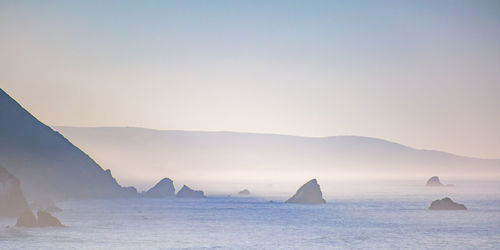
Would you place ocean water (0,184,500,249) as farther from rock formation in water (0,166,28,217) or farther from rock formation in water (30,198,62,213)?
rock formation in water (0,166,28,217)

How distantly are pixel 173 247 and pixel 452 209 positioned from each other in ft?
360

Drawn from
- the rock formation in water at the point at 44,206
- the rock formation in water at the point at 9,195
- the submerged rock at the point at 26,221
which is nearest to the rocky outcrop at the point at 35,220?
the submerged rock at the point at 26,221

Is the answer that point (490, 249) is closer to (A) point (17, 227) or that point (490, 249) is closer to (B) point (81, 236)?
(B) point (81, 236)

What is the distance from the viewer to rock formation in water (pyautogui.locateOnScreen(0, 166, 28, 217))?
12756 centimetres

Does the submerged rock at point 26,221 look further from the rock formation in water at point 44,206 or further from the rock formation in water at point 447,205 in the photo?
the rock formation in water at point 447,205

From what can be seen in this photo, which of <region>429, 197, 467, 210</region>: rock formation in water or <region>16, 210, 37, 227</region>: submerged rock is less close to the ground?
<region>429, 197, 467, 210</region>: rock formation in water

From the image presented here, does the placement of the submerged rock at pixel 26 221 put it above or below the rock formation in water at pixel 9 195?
below

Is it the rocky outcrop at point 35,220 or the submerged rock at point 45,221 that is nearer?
the rocky outcrop at point 35,220

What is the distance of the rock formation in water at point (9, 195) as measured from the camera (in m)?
128

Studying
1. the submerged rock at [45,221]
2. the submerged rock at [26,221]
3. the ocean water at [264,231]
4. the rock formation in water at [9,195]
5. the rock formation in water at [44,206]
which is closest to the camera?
the ocean water at [264,231]

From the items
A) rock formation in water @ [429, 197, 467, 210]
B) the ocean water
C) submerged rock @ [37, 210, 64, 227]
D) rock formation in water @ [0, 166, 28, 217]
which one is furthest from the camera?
rock formation in water @ [429, 197, 467, 210]

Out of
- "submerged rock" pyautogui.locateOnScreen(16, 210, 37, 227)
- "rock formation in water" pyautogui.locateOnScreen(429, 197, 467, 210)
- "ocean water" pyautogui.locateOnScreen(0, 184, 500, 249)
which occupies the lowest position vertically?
"ocean water" pyautogui.locateOnScreen(0, 184, 500, 249)

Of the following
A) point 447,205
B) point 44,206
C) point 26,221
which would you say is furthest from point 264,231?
point 447,205

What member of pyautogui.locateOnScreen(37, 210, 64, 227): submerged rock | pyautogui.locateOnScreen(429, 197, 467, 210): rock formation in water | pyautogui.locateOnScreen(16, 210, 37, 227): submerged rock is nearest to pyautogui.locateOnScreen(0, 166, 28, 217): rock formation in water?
pyautogui.locateOnScreen(37, 210, 64, 227): submerged rock
